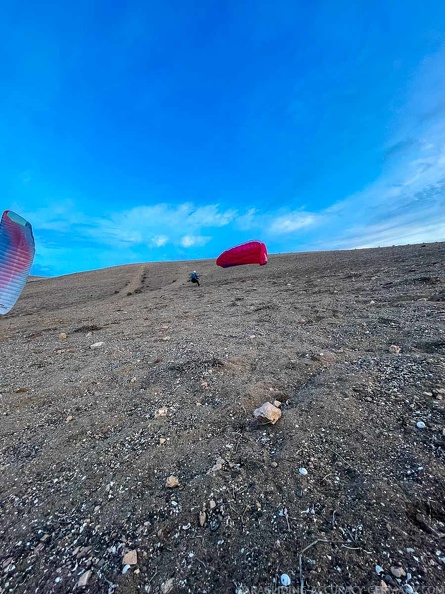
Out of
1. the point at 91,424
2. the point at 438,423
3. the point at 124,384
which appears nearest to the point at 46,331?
the point at 124,384

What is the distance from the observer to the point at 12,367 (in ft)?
19.1

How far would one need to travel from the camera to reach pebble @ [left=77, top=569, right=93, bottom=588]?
5.91 feet

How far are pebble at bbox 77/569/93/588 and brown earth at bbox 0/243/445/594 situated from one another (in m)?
0.01

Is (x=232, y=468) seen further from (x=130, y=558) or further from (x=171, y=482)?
(x=130, y=558)

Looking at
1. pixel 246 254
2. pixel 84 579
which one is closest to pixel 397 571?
pixel 84 579

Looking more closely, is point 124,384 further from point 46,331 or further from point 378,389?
point 46,331

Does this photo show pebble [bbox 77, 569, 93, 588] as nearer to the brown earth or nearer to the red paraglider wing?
the brown earth

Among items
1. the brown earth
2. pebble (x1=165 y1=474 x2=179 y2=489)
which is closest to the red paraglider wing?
the brown earth

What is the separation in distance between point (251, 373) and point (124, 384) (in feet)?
6.62

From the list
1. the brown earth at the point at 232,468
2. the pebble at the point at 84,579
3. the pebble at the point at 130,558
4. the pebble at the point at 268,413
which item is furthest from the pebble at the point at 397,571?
the pebble at the point at 84,579

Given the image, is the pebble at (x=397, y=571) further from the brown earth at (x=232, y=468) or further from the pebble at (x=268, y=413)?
the pebble at (x=268, y=413)

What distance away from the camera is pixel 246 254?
19.1 metres

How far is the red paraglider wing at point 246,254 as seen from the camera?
60.4 feet

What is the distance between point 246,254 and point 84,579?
18110 millimetres
